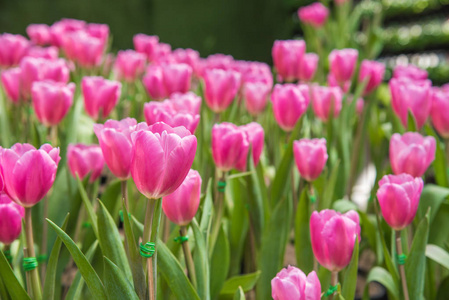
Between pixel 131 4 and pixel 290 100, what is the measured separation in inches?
181

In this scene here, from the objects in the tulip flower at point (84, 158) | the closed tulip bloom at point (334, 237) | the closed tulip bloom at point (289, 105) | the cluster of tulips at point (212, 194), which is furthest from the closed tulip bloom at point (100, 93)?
the closed tulip bloom at point (334, 237)

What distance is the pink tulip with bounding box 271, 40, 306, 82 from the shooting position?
1492 mm

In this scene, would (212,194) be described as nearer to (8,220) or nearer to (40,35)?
(8,220)

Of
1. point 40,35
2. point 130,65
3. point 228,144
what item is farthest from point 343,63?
point 40,35

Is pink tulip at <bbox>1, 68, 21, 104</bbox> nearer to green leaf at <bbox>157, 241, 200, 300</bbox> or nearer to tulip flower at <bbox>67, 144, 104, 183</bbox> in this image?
tulip flower at <bbox>67, 144, 104, 183</bbox>

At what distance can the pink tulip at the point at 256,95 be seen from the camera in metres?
1.27

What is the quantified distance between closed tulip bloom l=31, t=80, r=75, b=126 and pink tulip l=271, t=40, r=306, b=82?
67cm

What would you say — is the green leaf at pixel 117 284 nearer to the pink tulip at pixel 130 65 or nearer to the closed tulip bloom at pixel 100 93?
the closed tulip bloom at pixel 100 93

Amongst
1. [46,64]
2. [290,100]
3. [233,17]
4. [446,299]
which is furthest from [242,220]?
[233,17]

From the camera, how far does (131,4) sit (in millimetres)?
5348

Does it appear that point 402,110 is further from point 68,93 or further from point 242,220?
point 68,93

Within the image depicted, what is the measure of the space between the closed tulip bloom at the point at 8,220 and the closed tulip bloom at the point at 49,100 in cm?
33

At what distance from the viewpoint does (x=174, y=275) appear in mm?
647

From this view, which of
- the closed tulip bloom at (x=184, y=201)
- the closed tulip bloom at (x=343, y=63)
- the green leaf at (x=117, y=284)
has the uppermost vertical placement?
the closed tulip bloom at (x=343, y=63)
